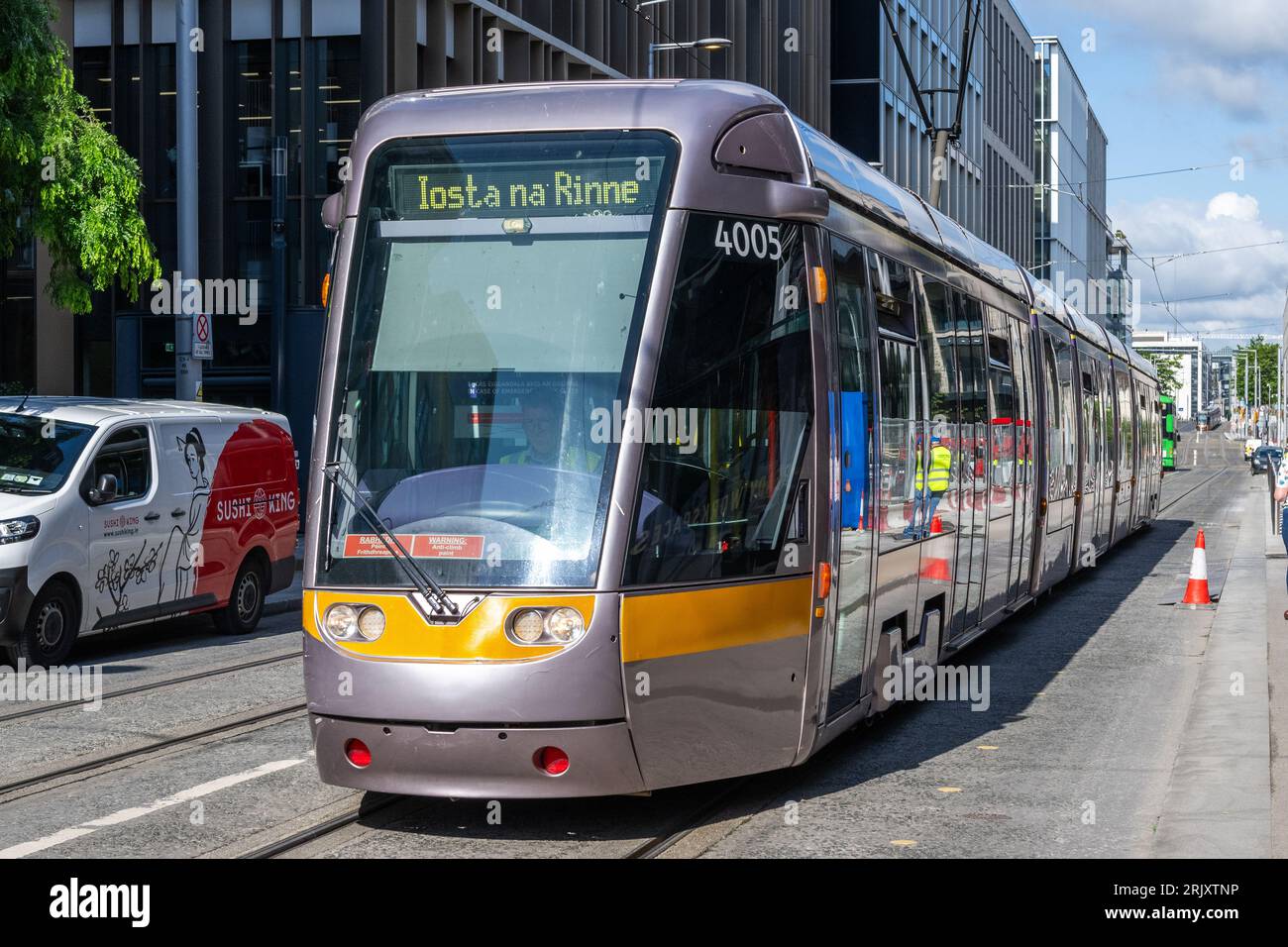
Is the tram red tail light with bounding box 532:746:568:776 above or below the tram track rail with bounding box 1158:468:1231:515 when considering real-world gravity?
above

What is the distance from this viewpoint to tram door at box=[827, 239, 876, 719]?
7582 mm

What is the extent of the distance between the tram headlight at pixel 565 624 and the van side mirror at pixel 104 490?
7.27 m

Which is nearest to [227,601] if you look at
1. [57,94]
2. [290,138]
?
[57,94]

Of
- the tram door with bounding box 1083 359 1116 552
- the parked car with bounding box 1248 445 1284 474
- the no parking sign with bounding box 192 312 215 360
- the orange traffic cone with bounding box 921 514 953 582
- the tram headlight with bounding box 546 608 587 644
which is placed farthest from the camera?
the tram door with bounding box 1083 359 1116 552

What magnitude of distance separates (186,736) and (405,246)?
360 centimetres

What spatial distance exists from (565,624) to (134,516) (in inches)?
306

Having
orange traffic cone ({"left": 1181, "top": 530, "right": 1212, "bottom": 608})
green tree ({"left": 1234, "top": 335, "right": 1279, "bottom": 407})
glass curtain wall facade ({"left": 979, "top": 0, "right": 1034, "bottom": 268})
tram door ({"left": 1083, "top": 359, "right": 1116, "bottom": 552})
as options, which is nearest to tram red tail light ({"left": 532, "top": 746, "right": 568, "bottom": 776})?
orange traffic cone ({"left": 1181, "top": 530, "right": 1212, "bottom": 608})

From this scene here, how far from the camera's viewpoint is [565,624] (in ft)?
20.7

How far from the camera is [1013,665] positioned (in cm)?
1242

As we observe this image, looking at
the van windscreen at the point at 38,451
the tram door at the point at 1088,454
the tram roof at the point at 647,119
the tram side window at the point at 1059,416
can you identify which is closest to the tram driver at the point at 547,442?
the tram roof at the point at 647,119

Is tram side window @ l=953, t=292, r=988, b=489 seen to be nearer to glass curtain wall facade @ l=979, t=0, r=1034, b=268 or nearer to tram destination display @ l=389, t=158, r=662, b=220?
tram destination display @ l=389, t=158, r=662, b=220

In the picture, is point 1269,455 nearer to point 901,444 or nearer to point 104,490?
point 901,444

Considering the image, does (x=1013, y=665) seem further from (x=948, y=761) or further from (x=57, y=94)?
(x=57, y=94)

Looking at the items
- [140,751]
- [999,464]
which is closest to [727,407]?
[140,751]
